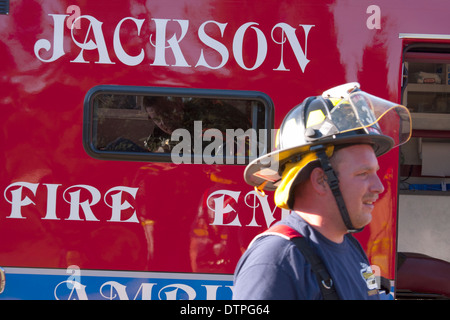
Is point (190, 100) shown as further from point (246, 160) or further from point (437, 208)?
point (437, 208)

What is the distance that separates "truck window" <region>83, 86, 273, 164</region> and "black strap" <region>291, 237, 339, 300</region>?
4.76 feet

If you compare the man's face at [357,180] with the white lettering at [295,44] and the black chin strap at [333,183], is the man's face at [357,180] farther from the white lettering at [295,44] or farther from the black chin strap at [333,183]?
the white lettering at [295,44]

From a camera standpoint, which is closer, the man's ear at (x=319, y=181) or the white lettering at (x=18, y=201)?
the man's ear at (x=319, y=181)

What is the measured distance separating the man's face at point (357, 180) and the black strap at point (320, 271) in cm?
23

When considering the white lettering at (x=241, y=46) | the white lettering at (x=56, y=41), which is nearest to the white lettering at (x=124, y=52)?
the white lettering at (x=56, y=41)

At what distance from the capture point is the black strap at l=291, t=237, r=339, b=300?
1.35 m

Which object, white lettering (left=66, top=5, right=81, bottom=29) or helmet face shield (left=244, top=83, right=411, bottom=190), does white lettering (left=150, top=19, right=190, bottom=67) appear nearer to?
white lettering (left=66, top=5, right=81, bottom=29)

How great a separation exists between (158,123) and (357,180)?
155 centimetres

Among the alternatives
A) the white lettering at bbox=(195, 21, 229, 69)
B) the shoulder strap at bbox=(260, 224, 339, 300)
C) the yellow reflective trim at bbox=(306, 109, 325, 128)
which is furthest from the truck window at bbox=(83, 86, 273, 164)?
the shoulder strap at bbox=(260, 224, 339, 300)

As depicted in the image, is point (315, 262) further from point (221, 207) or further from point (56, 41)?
point (56, 41)

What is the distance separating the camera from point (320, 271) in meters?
1.37

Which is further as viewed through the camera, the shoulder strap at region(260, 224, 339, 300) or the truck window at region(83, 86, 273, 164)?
the truck window at region(83, 86, 273, 164)

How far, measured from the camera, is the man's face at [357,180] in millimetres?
1547

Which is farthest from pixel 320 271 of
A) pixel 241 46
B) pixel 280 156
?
pixel 241 46
